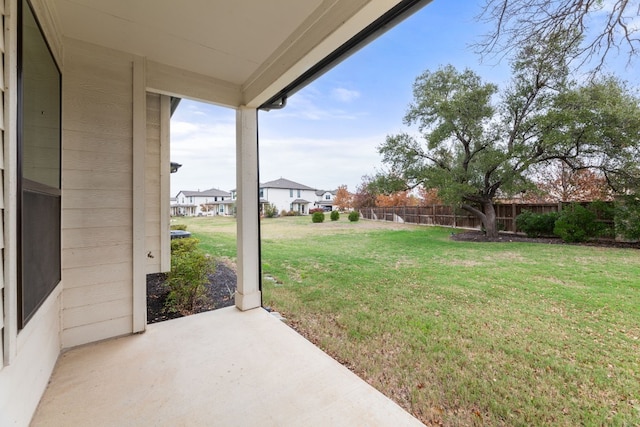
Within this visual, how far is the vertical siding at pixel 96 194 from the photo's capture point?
1.89 meters

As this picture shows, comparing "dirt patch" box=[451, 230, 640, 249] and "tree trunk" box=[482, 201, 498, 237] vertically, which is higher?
"tree trunk" box=[482, 201, 498, 237]

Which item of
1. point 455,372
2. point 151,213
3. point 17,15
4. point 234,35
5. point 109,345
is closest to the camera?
point 17,15

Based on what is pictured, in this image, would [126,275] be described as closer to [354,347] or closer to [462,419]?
[354,347]

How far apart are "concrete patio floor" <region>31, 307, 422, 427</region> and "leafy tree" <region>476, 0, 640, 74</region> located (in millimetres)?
2302

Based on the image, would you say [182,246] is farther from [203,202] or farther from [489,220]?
[489,220]

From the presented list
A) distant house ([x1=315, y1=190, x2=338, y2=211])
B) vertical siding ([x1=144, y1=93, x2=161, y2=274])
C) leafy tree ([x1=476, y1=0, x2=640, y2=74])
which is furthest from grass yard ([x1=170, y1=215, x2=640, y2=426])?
distant house ([x1=315, y1=190, x2=338, y2=211])

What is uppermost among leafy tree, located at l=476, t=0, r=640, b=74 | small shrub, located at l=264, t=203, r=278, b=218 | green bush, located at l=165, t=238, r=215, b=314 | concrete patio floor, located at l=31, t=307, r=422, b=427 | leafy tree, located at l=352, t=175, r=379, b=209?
leafy tree, located at l=476, t=0, r=640, b=74

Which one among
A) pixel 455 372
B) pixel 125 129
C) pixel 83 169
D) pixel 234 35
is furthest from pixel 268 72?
pixel 455 372

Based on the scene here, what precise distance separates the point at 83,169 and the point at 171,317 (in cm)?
165

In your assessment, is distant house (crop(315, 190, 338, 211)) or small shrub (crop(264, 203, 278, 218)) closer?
small shrub (crop(264, 203, 278, 218))

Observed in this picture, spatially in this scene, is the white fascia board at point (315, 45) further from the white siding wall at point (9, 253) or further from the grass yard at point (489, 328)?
the grass yard at point (489, 328)

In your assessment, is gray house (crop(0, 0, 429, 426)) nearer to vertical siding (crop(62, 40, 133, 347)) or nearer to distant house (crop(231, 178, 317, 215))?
vertical siding (crop(62, 40, 133, 347))

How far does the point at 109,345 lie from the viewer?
1958mm

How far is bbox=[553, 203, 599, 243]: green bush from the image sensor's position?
8.64 ft
